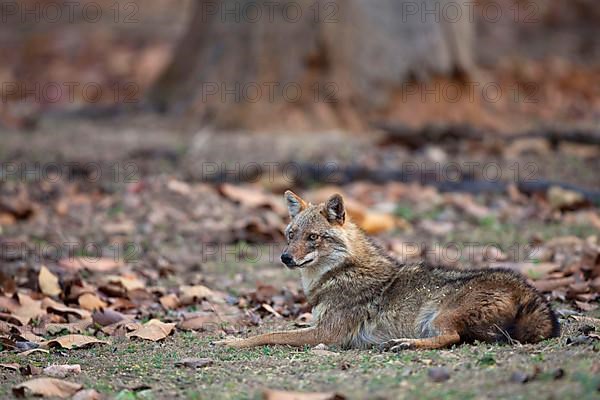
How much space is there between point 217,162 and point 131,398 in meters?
9.83

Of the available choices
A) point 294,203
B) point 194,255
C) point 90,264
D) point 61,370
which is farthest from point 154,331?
point 194,255

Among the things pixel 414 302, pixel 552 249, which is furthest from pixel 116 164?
pixel 414 302

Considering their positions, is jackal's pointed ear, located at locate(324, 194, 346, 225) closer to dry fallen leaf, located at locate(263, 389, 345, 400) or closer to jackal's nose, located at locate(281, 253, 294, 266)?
jackal's nose, located at locate(281, 253, 294, 266)

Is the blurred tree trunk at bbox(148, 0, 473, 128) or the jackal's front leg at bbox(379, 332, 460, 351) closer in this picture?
the jackal's front leg at bbox(379, 332, 460, 351)

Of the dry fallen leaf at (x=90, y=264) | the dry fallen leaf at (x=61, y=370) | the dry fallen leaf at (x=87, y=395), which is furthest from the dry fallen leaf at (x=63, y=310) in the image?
the dry fallen leaf at (x=87, y=395)

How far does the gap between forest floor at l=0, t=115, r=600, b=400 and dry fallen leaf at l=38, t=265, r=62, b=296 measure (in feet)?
0.09

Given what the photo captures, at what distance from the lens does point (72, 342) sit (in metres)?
7.00

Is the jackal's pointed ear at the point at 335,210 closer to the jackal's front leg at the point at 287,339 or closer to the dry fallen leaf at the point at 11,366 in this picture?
the jackal's front leg at the point at 287,339

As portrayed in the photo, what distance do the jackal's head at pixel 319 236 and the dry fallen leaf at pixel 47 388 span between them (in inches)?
83.0

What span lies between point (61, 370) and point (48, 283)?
263 cm

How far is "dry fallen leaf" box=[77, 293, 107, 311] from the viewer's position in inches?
324

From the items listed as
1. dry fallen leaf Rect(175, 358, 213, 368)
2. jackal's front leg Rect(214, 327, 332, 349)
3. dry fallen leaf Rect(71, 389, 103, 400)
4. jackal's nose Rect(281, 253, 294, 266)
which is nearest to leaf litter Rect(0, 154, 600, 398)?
dry fallen leaf Rect(71, 389, 103, 400)

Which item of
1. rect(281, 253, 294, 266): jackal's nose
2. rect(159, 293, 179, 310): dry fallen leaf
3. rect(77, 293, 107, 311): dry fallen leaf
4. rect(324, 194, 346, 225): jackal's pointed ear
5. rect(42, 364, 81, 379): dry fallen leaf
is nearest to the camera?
rect(42, 364, 81, 379): dry fallen leaf

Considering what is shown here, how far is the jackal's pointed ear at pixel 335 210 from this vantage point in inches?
289
